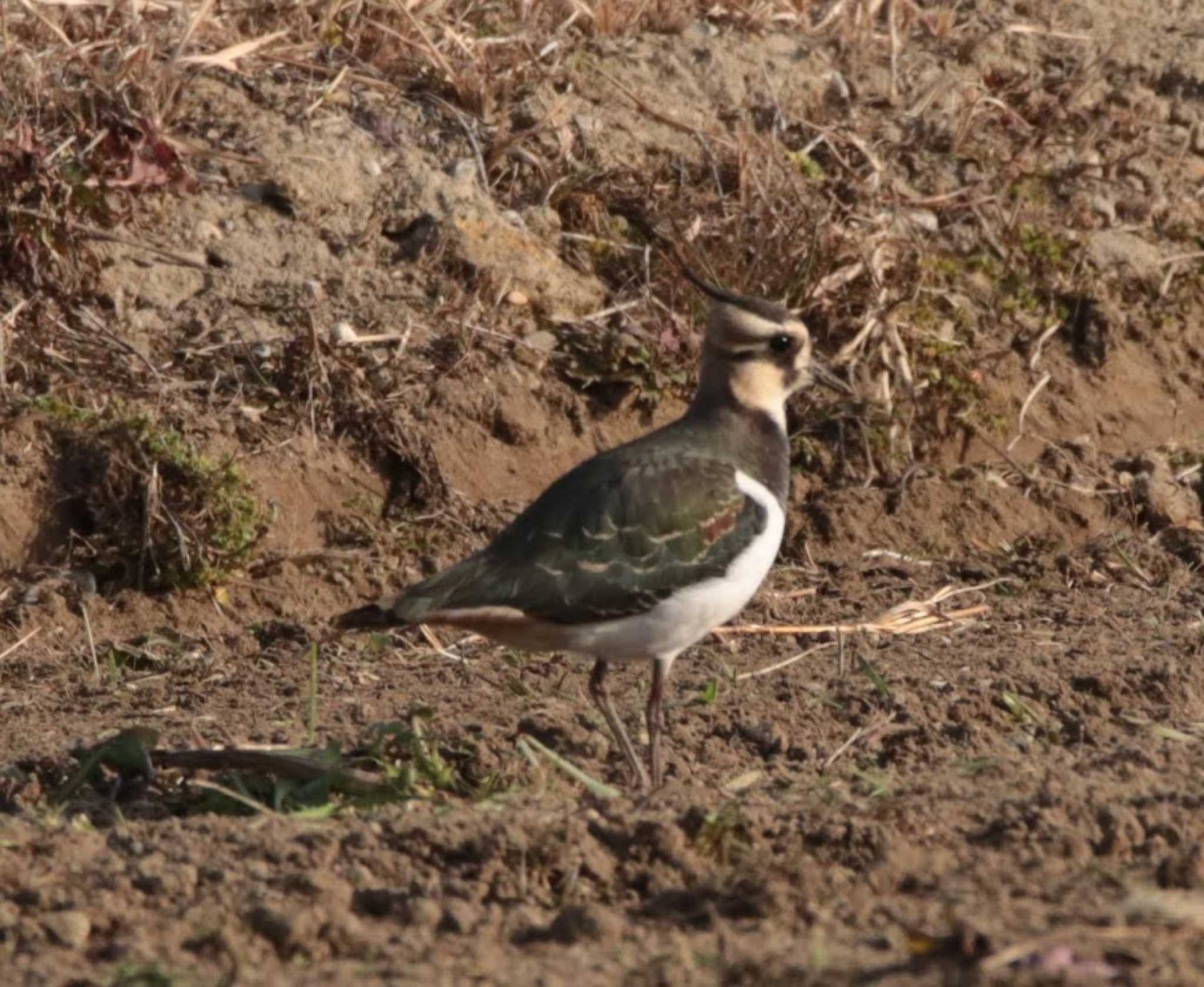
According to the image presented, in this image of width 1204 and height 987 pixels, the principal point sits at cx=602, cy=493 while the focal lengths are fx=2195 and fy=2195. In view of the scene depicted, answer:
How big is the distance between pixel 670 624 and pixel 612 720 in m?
0.34

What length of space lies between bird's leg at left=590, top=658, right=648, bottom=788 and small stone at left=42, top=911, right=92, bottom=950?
1994 millimetres

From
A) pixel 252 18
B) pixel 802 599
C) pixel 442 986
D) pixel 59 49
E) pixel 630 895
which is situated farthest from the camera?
pixel 252 18

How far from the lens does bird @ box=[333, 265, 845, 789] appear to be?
255 inches

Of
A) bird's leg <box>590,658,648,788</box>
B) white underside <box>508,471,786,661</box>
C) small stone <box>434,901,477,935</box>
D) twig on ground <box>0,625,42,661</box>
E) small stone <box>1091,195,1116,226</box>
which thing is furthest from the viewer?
small stone <box>1091,195,1116,226</box>

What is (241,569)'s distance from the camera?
841 centimetres

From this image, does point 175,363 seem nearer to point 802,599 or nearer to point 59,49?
point 59,49

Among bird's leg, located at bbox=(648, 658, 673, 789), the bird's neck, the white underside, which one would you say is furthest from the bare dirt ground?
the bird's neck

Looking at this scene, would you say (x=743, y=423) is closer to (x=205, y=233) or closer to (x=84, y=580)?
(x=84, y=580)

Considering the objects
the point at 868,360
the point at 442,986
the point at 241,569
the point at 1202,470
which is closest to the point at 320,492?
the point at 241,569

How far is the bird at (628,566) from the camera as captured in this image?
6.48 metres

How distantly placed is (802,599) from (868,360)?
1493mm

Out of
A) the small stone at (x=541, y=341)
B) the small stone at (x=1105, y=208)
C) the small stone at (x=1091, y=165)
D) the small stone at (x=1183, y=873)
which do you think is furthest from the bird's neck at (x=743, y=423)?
the small stone at (x=1091, y=165)

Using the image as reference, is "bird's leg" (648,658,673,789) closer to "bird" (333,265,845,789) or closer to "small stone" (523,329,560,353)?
"bird" (333,265,845,789)

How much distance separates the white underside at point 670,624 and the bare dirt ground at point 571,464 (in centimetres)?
30
